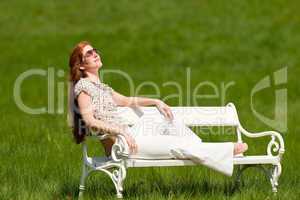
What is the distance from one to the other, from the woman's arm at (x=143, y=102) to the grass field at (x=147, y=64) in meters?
0.70

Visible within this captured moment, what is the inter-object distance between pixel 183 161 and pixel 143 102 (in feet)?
2.62

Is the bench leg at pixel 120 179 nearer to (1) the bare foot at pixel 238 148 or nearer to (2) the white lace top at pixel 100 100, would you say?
(2) the white lace top at pixel 100 100

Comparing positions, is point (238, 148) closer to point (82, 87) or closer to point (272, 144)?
point (272, 144)

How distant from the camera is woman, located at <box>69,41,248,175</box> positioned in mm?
6207

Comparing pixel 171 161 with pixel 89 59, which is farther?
pixel 89 59

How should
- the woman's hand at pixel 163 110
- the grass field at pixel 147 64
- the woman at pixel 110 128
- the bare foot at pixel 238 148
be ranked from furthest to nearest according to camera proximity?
the grass field at pixel 147 64 → the woman's hand at pixel 163 110 → the bare foot at pixel 238 148 → the woman at pixel 110 128

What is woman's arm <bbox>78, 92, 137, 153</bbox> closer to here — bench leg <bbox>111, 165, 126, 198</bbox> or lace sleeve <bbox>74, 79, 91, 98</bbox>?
lace sleeve <bbox>74, 79, 91, 98</bbox>

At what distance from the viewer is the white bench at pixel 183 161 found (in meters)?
6.09

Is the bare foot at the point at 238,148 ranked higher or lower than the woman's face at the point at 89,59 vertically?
lower

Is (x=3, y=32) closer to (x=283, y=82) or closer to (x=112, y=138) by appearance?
(x=283, y=82)

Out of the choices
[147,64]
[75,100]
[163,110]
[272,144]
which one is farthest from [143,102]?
[147,64]

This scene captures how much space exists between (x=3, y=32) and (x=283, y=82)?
946 cm

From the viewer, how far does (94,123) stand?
20.2 feet

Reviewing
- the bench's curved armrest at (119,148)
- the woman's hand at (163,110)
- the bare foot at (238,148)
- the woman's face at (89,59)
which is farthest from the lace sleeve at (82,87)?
the bare foot at (238,148)
